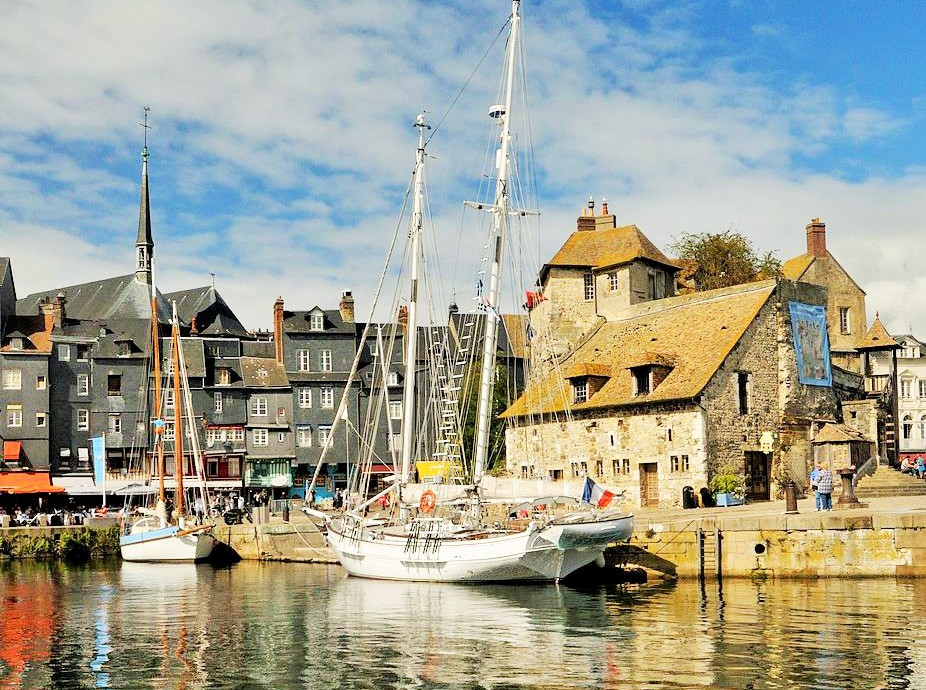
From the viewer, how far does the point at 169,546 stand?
160ft

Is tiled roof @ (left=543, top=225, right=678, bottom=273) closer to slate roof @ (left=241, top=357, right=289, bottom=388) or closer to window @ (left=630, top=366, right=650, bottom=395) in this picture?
window @ (left=630, top=366, right=650, bottom=395)

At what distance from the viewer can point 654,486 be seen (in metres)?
45.1

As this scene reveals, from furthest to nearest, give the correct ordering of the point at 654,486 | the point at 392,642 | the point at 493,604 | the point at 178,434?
1. the point at 178,434
2. the point at 654,486
3. the point at 493,604
4. the point at 392,642

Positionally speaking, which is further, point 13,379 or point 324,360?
point 324,360

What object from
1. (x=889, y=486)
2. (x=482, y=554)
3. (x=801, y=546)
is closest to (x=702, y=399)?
(x=889, y=486)

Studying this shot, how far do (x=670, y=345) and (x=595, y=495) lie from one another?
1564cm

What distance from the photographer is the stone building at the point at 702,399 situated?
1722 inches

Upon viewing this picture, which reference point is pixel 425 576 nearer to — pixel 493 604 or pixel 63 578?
pixel 493 604

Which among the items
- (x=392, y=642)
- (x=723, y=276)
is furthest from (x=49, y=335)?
(x=392, y=642)

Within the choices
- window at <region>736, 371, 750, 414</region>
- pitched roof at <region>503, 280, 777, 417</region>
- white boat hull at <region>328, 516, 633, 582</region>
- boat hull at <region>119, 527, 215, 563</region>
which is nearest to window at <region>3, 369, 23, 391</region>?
boat hull at <region>119, 527, 215, 563</region>

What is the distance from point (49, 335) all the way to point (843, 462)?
51.3 metres

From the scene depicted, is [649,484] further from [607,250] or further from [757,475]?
[607,250]

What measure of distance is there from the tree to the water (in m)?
38.9

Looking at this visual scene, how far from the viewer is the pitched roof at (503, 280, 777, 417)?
44.8m
